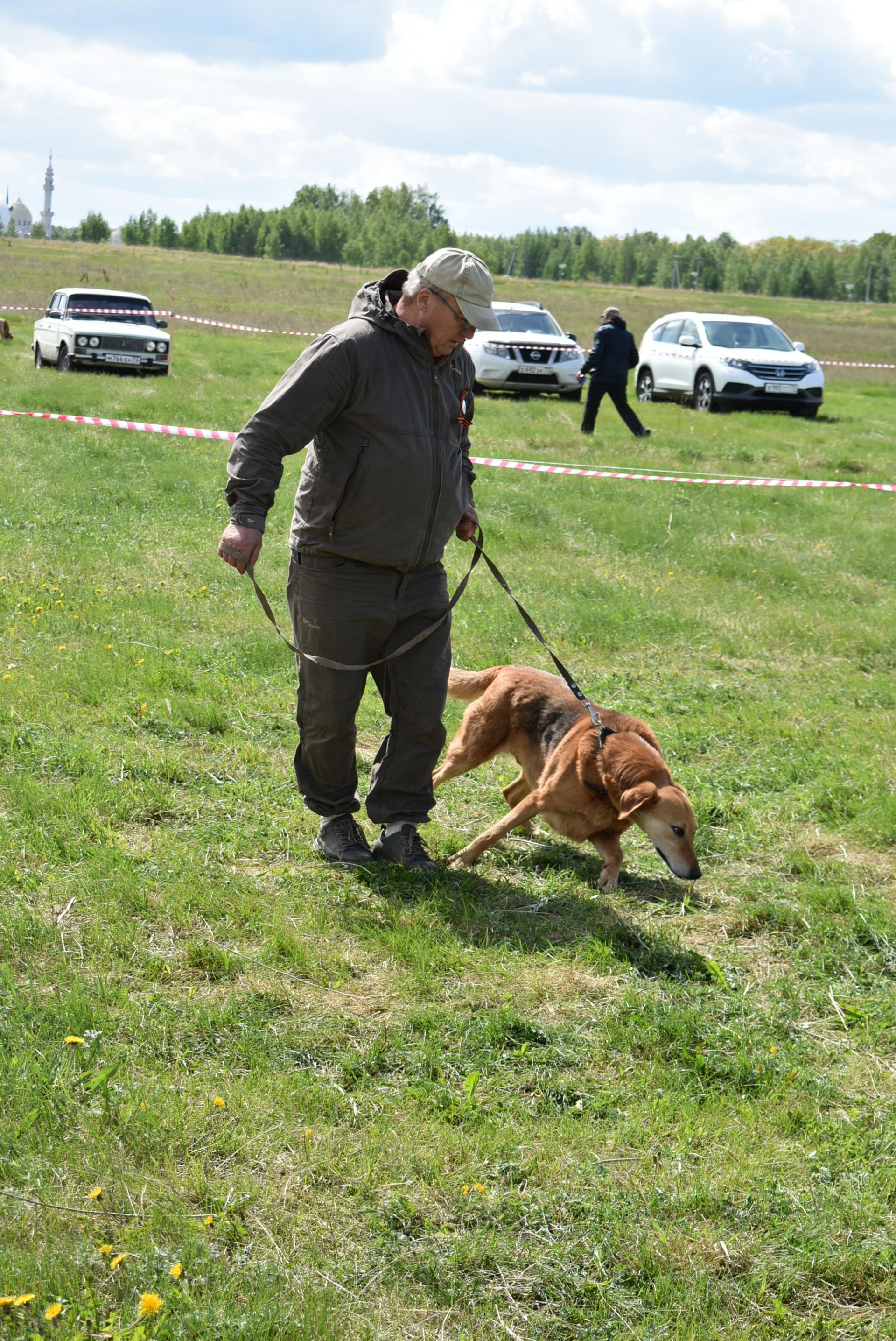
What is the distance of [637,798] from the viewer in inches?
173

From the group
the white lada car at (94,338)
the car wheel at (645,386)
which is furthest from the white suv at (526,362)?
the white lada car at (94,338)

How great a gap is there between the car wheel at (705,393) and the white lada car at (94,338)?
860 centimetres

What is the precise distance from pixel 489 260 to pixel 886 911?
11651 cm

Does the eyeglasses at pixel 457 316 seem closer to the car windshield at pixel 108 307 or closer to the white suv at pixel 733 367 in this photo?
the white suv at pixel 733 367

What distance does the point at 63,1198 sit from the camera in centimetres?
262

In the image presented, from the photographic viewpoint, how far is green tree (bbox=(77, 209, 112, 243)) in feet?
407

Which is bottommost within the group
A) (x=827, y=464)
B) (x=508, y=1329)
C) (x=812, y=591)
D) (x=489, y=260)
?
(x=508, y=1329)

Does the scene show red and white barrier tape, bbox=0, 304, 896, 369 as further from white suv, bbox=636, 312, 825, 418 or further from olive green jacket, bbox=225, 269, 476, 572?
white suv, bbox=636, 312, 825, 418

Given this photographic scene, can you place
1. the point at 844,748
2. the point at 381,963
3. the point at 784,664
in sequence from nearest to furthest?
the point at 381,963 < the point at 844,748 < the point at 784,664

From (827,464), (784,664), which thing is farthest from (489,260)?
(784,664)

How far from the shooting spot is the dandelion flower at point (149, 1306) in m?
2.29

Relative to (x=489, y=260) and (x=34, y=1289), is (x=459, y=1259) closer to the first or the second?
(x=34, y=1289)

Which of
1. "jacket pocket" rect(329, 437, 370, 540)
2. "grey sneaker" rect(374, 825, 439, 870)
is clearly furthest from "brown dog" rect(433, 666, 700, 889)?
"jacket pocket" rect(329, 437, 370, 540)

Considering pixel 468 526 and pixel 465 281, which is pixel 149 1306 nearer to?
pixel 465 281
